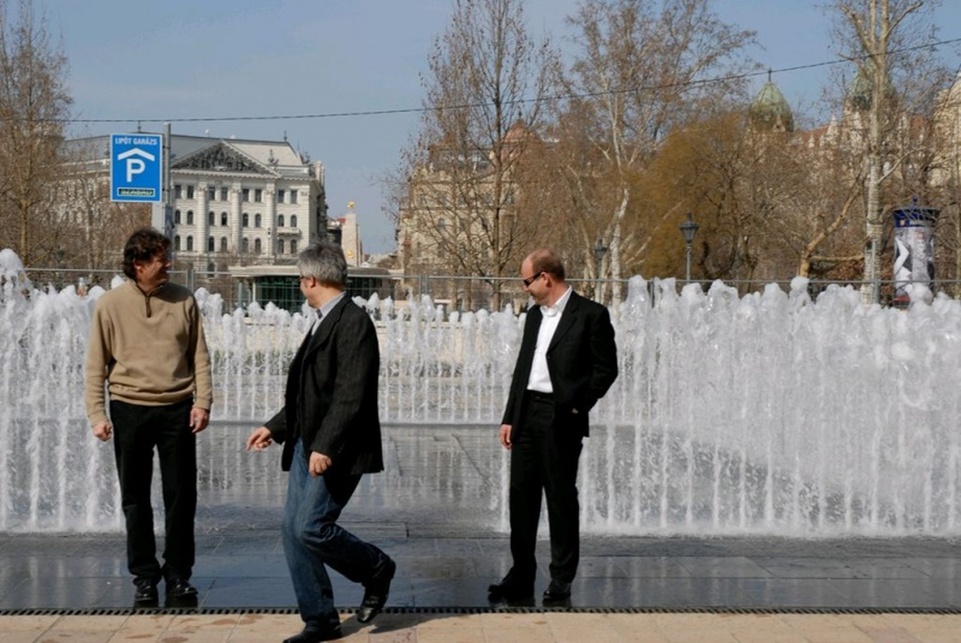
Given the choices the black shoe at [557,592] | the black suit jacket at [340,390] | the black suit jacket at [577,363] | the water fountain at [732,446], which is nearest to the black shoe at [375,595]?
the black suit jacket at [340,390]

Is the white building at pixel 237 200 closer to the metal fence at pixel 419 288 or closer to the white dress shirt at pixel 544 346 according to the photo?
the metal fence at pixel 419 288

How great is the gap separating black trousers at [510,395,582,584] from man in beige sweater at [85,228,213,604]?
1556 mm

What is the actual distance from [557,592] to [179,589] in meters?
1.83

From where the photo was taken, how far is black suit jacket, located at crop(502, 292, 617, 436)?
592cm

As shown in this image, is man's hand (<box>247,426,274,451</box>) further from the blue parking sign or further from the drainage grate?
the blue parking sign

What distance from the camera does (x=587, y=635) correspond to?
18.0ft

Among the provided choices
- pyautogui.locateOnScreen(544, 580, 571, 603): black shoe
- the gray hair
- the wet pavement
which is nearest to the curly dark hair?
the gray hair

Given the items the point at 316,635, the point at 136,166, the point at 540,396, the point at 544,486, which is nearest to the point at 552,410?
the point at 540,396

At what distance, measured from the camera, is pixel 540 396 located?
6.04 m

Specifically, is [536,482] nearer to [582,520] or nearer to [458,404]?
[582,520]

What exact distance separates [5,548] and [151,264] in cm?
252

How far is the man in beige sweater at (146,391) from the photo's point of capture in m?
5.80

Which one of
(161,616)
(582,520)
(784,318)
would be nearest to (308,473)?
(161,616)

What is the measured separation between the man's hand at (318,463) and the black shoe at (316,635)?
0.69 m
